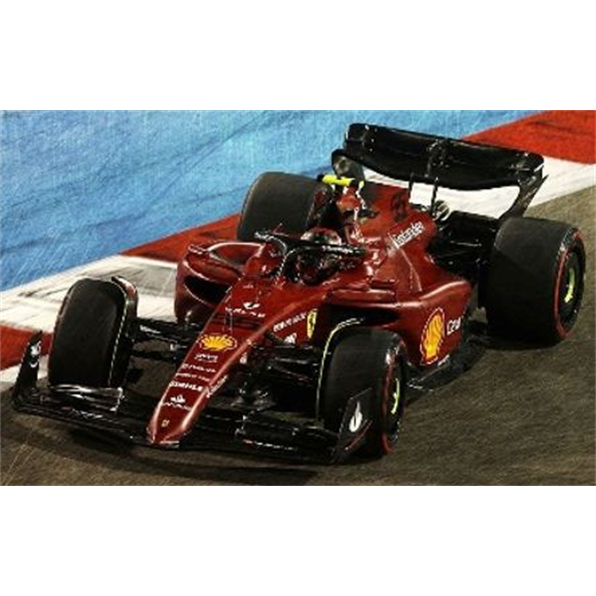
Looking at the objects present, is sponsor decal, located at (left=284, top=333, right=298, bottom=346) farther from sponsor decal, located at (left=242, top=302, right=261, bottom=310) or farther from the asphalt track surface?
the asphalt track surface

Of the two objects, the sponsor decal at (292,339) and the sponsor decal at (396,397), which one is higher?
the sponsor decal at (292,339)

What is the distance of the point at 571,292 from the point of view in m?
12.0

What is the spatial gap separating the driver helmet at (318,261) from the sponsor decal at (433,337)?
589 millimetres

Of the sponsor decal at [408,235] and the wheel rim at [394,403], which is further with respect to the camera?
the sponsor decal at [408,235]

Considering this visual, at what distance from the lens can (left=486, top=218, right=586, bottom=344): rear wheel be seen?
11.6 meters

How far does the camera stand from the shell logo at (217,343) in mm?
10039

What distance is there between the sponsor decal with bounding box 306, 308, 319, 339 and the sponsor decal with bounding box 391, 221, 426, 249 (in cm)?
82

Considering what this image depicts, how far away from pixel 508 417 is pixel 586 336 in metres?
1.45

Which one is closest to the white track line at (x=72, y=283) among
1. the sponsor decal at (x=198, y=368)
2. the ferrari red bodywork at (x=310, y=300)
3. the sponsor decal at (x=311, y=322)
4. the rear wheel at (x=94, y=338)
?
the ferrari red bodywork at (x=310, y=300)

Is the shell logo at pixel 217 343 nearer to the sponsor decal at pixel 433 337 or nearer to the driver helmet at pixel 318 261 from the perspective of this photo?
the driver helmet at pixel 318 261

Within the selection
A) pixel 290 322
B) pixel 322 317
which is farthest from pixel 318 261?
pixel 290 322

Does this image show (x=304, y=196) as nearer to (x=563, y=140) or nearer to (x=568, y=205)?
(x=568, y=205)

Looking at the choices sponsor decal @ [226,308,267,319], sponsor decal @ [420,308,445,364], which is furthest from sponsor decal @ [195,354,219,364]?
sponsor decal @ [420,308,445,364]

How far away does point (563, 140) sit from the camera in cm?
1630
